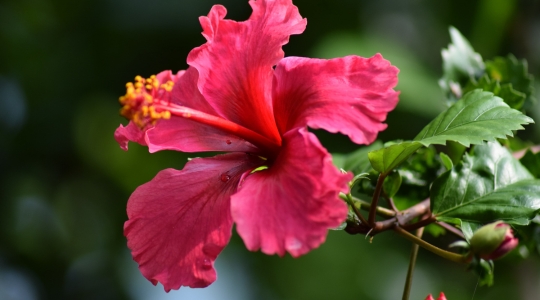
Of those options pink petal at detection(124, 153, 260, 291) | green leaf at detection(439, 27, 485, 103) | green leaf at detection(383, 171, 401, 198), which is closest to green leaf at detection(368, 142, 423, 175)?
green leaf at detection(383, 171, 401, 198)

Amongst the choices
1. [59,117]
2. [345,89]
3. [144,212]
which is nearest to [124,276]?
[59,117]

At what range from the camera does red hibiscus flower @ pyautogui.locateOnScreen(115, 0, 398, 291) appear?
93 cm

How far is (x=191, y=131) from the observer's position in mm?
1184

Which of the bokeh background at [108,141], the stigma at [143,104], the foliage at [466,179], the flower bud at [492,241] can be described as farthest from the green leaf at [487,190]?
the bokeh background at [108,141]

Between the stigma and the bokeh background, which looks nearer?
the stigma

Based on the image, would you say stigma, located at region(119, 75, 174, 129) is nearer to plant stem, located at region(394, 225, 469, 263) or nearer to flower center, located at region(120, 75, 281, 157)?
flower center, located at region(120, 75, 281, 157)

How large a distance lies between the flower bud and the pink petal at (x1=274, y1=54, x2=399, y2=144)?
0.82 feet

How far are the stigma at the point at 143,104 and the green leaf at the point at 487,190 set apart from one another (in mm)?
589

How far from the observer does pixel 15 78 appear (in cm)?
361

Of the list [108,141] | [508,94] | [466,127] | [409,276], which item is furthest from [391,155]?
[108,141]

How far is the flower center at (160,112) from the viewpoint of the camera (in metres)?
1.06

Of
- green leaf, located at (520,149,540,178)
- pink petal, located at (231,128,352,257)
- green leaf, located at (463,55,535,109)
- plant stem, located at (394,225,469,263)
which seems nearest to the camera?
pink petal, located at (231,128,352,257)

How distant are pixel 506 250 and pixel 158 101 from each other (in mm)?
681

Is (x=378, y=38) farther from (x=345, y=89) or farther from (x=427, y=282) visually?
(x=345, y=89)
